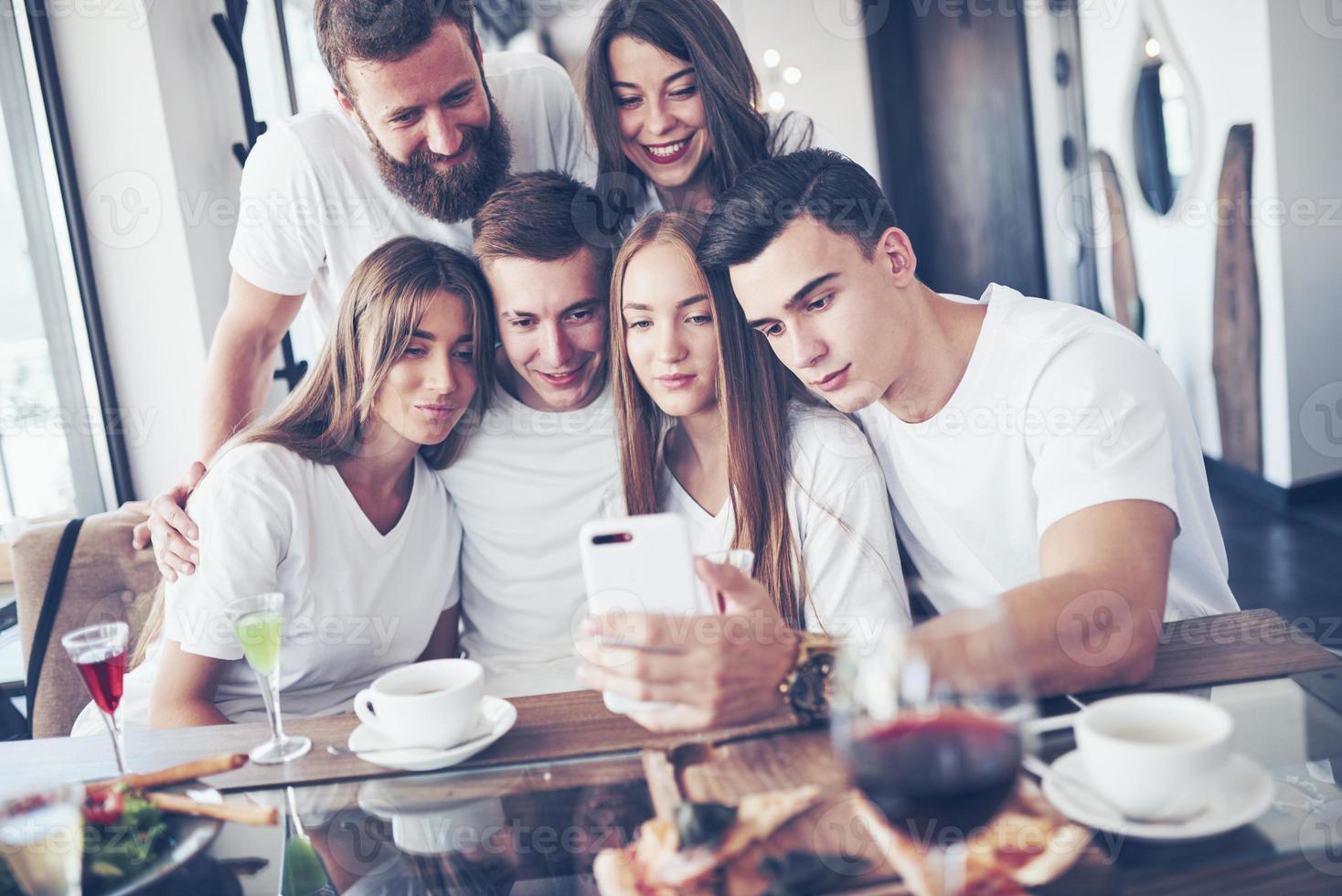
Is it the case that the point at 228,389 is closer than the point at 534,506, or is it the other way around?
the point at 534,506

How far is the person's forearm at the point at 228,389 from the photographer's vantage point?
2420 mm

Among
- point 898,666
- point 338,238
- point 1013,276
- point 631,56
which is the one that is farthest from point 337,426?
point 1013,276

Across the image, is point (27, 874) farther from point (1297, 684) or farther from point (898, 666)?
point (1297, 684)

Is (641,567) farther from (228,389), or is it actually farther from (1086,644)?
(228,389)

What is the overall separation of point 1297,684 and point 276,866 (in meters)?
1.02

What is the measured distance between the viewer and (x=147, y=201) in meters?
3.09

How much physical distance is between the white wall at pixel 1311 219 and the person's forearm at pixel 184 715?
145 inches

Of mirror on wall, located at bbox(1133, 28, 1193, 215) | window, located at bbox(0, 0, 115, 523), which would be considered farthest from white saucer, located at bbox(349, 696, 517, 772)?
mirror on wall, located at bbox(1133, 28, 1193, 215)

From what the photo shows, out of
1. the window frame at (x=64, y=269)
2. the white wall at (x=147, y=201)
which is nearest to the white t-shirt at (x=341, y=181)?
the white wall at (x=147, y=201)

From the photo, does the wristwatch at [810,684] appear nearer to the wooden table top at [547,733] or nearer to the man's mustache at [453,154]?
the wooden table top at [547,733]

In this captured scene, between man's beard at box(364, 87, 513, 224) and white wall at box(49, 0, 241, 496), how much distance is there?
124 centimetres

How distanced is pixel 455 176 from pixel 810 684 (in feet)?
4.37

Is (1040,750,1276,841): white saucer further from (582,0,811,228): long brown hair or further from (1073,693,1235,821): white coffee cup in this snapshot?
(582,0,811,228): long brown hair

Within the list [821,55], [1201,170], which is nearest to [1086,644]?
[1201,170]
